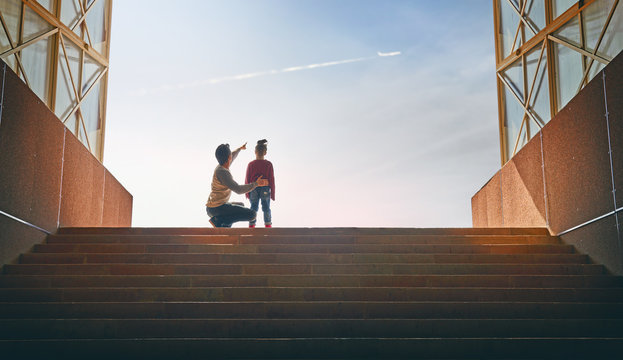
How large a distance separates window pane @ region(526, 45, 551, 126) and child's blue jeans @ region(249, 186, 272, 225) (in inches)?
187

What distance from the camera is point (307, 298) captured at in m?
6.84

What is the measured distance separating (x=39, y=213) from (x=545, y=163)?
7053 millimetres

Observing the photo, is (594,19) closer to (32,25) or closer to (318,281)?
(318,281)

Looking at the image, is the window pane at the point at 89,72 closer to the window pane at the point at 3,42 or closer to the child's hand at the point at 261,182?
the window pane at the point at 3,42

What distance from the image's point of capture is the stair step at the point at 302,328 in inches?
243

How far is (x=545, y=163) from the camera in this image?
395 inches

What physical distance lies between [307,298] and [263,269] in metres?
0.82

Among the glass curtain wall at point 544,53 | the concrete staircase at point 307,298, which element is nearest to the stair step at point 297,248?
the concrete staircase at point 307,298

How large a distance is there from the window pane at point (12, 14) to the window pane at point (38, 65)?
42 cm

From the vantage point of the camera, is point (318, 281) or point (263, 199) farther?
point (263, 199)

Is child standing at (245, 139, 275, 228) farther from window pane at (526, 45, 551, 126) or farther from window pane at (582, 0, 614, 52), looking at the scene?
window pane at (582, 0, 614, 52)

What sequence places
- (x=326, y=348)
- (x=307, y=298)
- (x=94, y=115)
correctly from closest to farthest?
(x=326, y=348), (x=307, y=298), (x=94, y=115)

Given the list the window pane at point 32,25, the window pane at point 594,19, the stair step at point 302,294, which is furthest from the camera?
the window pane at point 32,25

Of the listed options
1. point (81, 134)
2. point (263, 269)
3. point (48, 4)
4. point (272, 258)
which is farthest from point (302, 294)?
point (81, 134)
